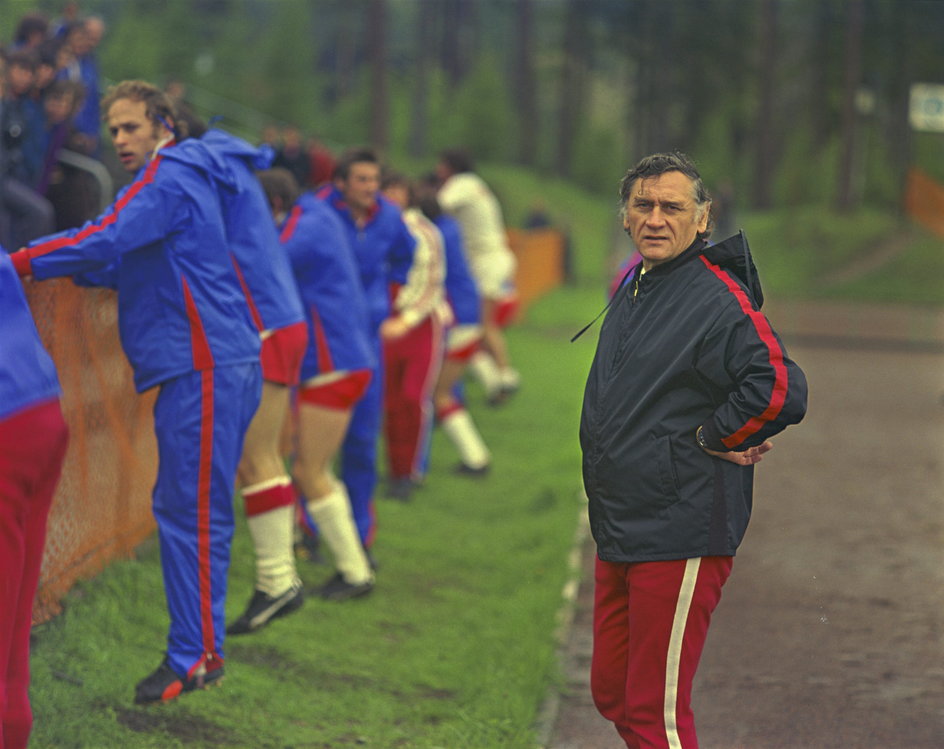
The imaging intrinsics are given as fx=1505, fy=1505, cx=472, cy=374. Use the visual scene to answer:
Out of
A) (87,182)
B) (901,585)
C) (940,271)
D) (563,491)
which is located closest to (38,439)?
(901,585)

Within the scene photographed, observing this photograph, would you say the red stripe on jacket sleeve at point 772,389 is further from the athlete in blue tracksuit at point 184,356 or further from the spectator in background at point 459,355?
the spectator in background at point 459,355

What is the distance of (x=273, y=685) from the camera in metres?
5.74

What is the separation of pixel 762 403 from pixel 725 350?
0.57ft

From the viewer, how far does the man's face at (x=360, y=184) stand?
7.55 meters

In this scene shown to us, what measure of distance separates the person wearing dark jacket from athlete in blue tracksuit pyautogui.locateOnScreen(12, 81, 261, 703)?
66.1 inches

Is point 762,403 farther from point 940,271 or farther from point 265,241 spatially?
point 940,271

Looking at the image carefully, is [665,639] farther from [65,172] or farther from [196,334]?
[65,172]

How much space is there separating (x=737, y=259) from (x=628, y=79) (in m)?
70.7

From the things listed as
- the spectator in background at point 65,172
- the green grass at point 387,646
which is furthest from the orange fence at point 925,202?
the spectator in background at point 65,172

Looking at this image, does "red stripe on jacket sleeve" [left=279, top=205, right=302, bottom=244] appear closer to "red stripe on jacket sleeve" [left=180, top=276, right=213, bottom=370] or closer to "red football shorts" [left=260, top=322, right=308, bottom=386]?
"red football shorts" [left=260, top=322, right=308, bottom=386]

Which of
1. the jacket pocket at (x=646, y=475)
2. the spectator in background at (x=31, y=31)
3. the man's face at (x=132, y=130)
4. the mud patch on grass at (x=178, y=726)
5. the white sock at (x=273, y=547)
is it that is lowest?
the mud patch on grass at (x=178, y=726)

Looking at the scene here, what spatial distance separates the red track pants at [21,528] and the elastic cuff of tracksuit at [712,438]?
1621mm

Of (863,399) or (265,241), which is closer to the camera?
(265,241)

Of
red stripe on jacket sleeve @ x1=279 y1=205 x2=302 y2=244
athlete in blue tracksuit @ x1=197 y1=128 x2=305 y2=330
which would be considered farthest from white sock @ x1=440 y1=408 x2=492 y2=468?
athlete in blue tracksuit @ x1=197 y1=128 x2=305 y2=330
